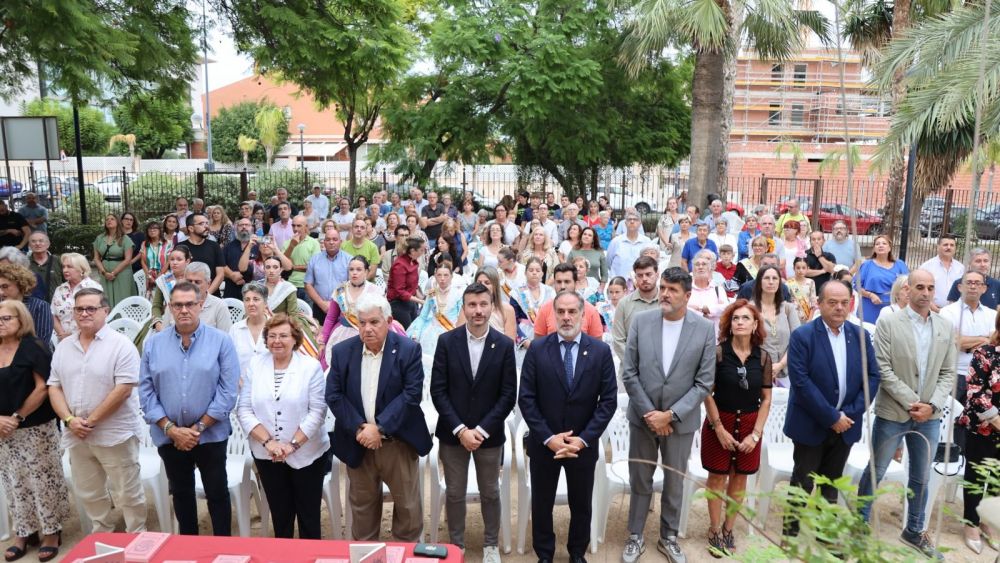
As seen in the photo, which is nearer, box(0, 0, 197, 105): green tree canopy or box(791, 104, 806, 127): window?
box(0, 0, 197, 105): green tree canopy

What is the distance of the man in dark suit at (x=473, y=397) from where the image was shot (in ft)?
14.3

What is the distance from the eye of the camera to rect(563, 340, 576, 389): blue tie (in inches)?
169

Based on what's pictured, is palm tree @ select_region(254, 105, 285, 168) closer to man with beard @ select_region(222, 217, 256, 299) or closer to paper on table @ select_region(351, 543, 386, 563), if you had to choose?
man with beard @ select_region(222, 217, 256, 299)

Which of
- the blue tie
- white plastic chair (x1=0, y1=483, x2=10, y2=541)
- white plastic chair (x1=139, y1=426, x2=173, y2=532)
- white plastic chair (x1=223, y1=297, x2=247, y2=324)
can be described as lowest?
white plastic chair (x1=0, y1=483, x2=10, y2=541)

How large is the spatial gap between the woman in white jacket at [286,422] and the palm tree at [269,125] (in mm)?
46473

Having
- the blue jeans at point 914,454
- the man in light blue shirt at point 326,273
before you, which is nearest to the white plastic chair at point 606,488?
the blue jeans at point 914,454

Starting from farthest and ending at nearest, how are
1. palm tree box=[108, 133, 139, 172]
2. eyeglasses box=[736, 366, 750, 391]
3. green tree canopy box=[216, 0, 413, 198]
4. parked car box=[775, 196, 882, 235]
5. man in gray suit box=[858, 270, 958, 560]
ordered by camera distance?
palm tree box=[108, 133, 139, 172]
parked car box=[775, 196, 882, 235]
green tree canopy box=[216, 0, 413, 198]
man in gray suit box=[858, 270, 958, 560]
eyeglasses box=[736, 366, 750, 391]

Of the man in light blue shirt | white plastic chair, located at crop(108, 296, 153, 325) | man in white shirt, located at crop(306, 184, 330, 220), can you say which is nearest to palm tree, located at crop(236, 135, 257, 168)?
man in white shirt, located at crop(306, 184, 330, 220)

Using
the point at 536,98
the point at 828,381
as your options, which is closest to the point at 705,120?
the point at 536,98

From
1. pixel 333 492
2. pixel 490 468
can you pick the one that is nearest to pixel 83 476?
pixel 333 492

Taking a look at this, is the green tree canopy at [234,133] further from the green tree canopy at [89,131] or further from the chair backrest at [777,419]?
the chair backrest at [777,419]

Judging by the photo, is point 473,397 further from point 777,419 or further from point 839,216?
point 839,216

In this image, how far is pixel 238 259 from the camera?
28.7ft

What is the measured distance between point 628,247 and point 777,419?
385cm
